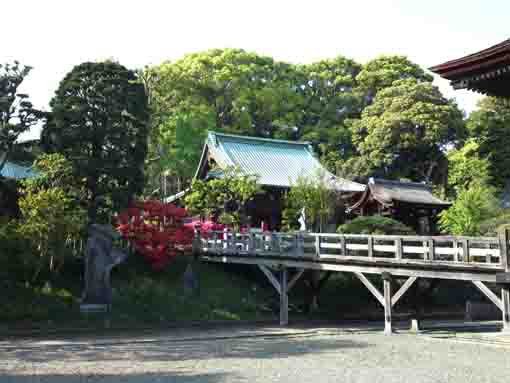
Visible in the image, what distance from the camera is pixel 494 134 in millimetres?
Answer: 39438

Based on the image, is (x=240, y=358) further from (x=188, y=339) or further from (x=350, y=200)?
(x=350, y=200)

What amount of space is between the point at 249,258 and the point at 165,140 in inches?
721

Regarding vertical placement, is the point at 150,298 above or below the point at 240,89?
below

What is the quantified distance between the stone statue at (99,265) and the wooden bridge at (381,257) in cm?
542

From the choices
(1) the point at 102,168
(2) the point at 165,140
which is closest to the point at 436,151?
(2) the point at 165,140

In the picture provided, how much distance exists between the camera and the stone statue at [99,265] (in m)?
24.0

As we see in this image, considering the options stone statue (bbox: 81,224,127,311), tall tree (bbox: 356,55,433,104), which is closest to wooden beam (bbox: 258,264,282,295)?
stone statue (bbox: 81,224,127,311)

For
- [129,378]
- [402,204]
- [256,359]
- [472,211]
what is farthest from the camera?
[402,204]

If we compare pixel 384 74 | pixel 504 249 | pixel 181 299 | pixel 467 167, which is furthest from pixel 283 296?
pixel 384 74

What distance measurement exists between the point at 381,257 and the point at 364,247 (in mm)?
898

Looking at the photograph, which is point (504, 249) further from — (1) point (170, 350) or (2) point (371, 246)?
(1) point (170, 350)

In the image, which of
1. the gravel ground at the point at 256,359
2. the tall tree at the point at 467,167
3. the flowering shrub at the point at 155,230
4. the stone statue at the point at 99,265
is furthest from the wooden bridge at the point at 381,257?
the tall tree at the point at 467,167

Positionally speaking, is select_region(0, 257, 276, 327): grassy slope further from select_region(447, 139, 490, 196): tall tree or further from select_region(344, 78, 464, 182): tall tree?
select_region(344, 78, 464, 182): tall tree

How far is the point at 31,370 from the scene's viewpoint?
14.1 metres
